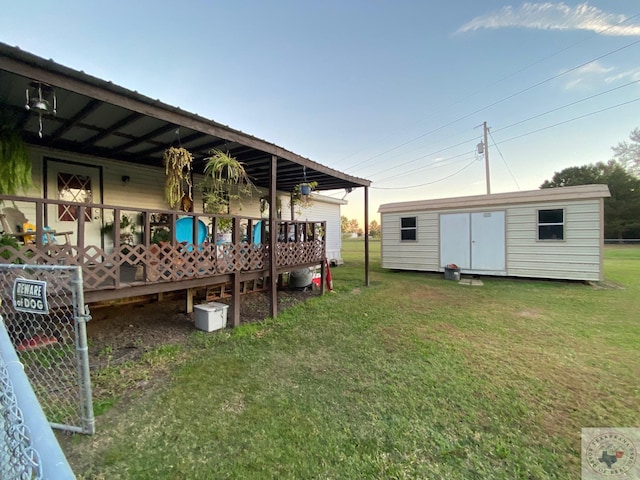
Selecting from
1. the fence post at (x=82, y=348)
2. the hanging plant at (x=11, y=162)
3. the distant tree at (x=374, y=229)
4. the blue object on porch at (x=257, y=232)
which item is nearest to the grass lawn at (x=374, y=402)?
the fence post at (x=82, y=348)

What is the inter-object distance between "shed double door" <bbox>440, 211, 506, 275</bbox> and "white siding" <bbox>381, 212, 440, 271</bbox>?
28 cm

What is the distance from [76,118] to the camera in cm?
384

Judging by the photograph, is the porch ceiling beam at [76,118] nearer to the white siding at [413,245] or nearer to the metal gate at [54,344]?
the metal gate at [54,344]

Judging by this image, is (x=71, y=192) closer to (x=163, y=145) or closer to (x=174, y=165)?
(x=163, y=145)

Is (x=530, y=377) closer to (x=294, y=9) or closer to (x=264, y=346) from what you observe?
(x=264, y=346)

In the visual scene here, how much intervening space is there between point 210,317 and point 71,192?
11.7 ft

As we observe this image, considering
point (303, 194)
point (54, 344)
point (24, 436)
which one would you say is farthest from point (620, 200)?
point (54, 344)

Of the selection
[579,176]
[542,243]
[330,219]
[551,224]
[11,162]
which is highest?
[579,176]

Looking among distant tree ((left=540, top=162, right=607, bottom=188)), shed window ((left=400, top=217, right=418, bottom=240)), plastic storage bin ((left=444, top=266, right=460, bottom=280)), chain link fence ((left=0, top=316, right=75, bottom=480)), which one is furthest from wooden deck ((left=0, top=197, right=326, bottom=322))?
distant tree ((left=540, top=162, right=607, bottom=188))

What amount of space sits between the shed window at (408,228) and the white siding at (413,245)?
112 millimetres

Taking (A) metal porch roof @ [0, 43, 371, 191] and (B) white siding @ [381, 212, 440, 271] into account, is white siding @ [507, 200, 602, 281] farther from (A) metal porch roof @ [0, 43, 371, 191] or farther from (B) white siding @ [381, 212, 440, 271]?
(A) metal porch roof @ [0, 43, 371, 191]

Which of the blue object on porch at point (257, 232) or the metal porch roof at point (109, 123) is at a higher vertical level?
the metal porch roof at point (109, 123)

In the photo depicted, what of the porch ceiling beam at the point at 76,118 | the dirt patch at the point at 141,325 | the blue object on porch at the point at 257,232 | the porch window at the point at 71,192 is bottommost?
the dirt patch at the point at 141,325

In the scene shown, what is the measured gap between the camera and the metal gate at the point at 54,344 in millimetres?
1769
